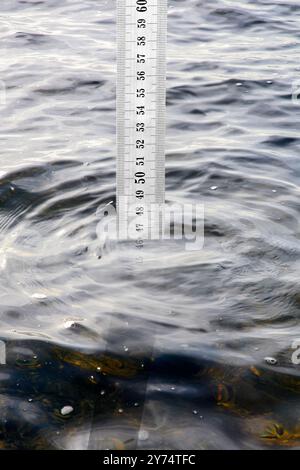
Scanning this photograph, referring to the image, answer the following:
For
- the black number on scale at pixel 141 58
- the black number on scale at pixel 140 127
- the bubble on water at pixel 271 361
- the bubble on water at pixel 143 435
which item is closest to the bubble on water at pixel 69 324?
the bubble on water at pixel 143 435

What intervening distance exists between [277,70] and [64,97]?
2741 millimetres

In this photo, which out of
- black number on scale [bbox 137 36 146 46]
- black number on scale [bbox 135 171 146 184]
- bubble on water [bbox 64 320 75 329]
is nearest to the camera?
bubble on water [bbox 64 320 75 329]

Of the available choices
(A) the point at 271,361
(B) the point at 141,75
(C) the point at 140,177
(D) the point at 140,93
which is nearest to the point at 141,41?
(B) the point at 141,75

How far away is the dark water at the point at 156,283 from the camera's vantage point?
300 centimetres

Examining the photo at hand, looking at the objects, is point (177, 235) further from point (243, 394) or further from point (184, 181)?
point (243, 394)

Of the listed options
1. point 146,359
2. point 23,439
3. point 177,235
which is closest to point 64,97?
point 177,235

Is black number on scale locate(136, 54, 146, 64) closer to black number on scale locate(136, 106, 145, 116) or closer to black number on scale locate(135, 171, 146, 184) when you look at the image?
black number on scale locate(136, 106, 145, 116)

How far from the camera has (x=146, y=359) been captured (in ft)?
11.0

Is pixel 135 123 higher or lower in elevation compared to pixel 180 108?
higher

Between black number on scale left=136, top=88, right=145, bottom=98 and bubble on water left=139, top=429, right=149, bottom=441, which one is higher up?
black number on scale left=136, top=88, right=145, bottom=98

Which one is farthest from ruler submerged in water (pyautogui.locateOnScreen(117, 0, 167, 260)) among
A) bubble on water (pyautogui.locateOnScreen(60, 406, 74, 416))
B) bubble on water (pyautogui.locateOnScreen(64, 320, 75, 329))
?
bubble on water (pyautogui.locateOnScreen(60, 406, 74, 416))

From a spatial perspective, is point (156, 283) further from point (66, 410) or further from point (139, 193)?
point (66, 410)

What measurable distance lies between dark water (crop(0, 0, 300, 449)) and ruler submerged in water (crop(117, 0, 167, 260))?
547mm

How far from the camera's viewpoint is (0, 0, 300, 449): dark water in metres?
3.00
